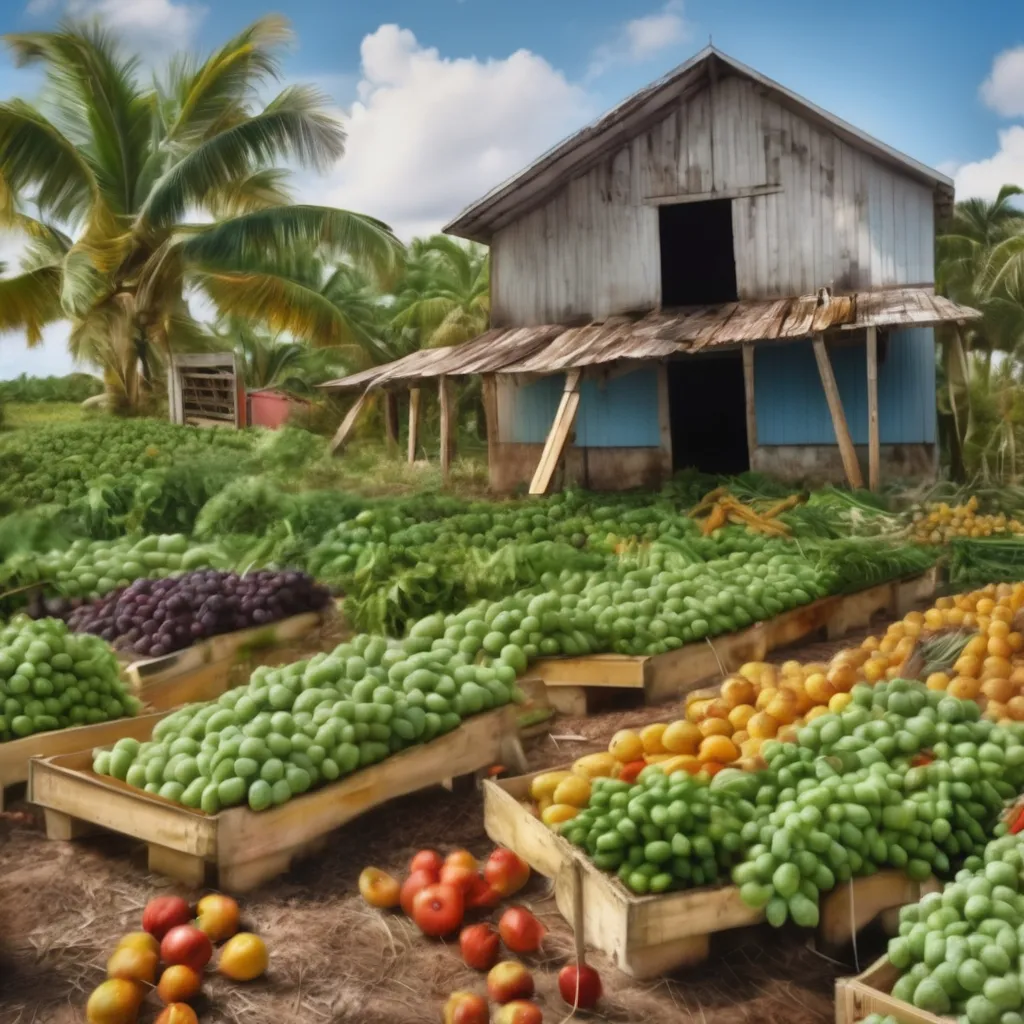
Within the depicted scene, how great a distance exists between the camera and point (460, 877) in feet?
9.74

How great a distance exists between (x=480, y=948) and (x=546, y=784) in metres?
0.66

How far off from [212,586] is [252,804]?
8.38 feet

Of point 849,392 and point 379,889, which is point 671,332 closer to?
point 849,392

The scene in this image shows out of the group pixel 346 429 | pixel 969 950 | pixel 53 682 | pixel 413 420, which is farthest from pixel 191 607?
pixel 413 420

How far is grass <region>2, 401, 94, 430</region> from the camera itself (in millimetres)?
18766

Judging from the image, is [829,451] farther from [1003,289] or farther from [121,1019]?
[1003,289]

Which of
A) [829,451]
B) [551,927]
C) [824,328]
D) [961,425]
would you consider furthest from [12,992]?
[961,425]

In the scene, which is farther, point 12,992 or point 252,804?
point 252,804

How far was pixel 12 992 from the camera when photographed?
9.05 feet

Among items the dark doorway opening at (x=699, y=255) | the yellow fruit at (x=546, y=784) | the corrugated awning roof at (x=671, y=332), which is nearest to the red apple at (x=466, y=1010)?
the yellow fruit at (x=546, y=784)

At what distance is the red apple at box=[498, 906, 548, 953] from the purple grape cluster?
9.28 feet

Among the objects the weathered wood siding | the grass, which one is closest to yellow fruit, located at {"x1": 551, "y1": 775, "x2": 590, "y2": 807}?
the weathered wood siding

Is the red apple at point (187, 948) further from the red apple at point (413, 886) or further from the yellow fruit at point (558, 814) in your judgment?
the yellow fruit at point (558, 814)

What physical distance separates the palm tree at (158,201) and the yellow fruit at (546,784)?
38.8 ft
